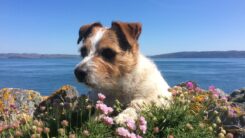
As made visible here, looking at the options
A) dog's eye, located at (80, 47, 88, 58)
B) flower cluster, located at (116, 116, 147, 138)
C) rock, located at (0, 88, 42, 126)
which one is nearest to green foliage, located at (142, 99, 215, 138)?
flower cluster, located at (116, 116, 147, 138)

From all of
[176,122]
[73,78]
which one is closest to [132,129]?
[176,122]

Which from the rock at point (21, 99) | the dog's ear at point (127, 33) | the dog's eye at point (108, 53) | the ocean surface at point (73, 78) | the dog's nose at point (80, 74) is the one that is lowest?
the ocean surface at point (73, 78)

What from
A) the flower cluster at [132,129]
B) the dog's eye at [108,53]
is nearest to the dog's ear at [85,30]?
the dog's eye at [108,53]

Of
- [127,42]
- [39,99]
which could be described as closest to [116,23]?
[127,42]

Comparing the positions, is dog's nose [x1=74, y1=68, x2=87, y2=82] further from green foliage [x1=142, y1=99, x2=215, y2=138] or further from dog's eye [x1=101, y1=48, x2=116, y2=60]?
green foliage [x1=142, y1=99, x2=215, y2=138]

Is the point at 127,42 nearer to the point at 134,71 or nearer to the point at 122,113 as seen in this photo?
the point at 134,71

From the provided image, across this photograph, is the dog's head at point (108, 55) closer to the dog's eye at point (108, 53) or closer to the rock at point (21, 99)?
the dog's eye at point (108, 53)

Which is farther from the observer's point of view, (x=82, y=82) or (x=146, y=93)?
(x=146, y=93)

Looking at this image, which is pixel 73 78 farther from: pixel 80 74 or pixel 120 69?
pixel 80 74
